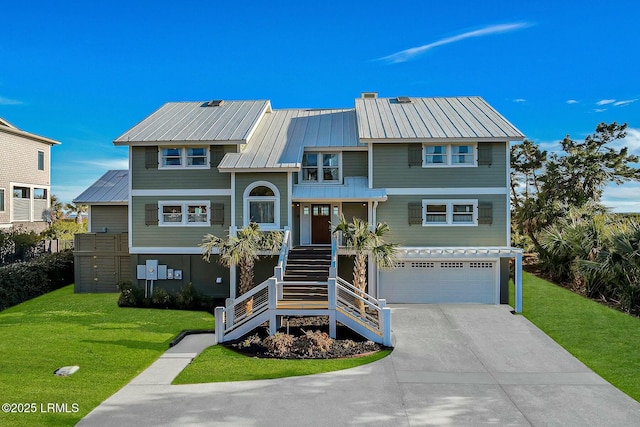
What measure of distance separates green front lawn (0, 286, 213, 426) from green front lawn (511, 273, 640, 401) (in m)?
11.4

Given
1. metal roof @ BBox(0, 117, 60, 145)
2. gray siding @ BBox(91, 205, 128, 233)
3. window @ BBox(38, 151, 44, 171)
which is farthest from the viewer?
window @ BBox(38, 151, 44, 171)

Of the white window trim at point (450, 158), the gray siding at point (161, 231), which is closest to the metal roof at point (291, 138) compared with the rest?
the gray siding at point (161, 231)

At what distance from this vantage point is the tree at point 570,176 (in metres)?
23.6

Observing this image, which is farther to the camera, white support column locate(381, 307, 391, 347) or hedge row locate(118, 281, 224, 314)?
hedge row locate(118, 281, 224, 314)

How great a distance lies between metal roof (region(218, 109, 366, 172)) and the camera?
639 inches

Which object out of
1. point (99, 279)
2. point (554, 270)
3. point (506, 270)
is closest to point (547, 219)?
point (554, 270)

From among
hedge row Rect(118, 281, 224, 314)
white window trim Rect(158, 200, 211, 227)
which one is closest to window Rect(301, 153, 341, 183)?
white window trim Rect(158, 200, 211, 227)

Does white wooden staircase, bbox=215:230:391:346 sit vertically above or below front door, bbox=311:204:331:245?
below

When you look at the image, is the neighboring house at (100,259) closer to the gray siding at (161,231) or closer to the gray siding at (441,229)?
the gray siding at (161,231)

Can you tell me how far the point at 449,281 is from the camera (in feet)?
53.9

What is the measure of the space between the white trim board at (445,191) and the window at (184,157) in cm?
822

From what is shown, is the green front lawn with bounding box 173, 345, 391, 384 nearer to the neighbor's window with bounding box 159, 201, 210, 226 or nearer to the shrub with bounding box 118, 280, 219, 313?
the shrub with bounding box 118, 280, 219, 313

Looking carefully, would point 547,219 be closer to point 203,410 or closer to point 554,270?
point 554,270

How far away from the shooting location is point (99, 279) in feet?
60.2
